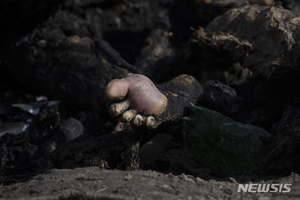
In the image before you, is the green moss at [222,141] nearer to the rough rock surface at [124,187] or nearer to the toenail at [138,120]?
the rough rock surface at [124,187]

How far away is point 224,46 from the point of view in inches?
112

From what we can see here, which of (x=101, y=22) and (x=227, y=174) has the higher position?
(x=101, y=22)

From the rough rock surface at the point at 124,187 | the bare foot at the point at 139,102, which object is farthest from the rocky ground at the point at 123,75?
the bare foot at the point at 139,102

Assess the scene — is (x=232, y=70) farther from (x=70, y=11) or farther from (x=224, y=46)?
(x=70, y=11)

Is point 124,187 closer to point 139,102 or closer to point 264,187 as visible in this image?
point 139,102

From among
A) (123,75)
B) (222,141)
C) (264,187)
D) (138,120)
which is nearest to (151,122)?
(138,120)

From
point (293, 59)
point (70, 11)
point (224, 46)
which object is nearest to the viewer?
point (293, 59)

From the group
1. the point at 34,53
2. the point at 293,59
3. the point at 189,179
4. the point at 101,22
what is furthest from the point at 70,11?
the point at 189,179

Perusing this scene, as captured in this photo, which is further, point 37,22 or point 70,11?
point 70,11

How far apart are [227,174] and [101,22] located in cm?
237

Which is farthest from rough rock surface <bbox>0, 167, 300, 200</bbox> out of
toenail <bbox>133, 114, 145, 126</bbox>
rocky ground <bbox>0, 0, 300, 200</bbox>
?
toenail <bbox>133, 114, 145, 126</bbox>

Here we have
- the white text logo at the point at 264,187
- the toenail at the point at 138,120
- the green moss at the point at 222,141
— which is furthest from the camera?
the green moss at the point at 222,141

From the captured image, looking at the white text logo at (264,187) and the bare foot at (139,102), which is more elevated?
the bare foot at (139,102)

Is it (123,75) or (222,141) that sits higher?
(123,75)
